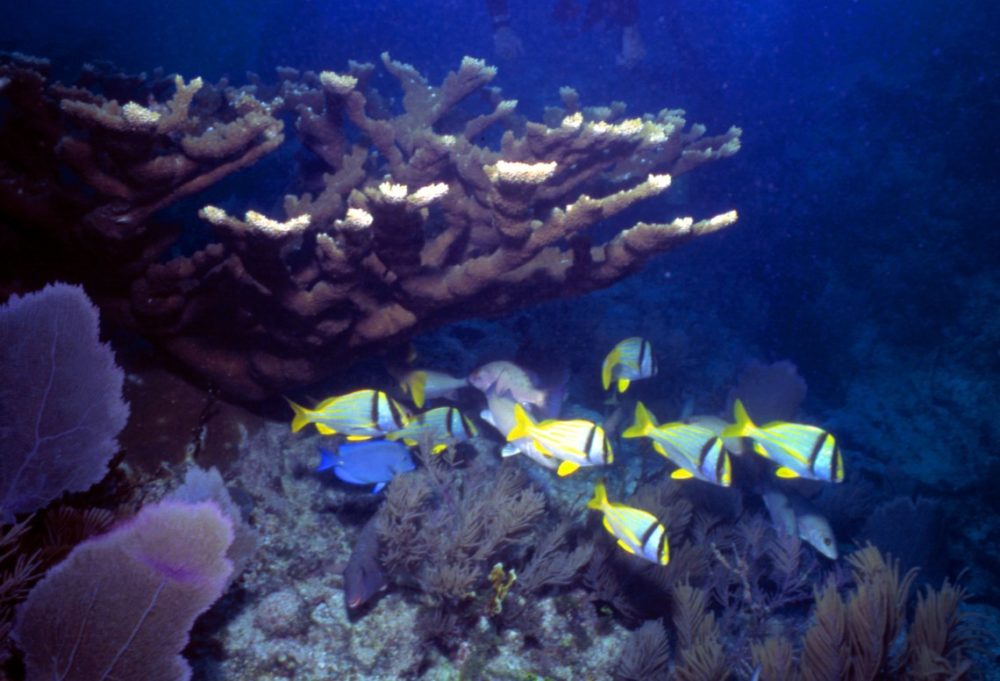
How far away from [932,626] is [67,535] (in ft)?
16.0

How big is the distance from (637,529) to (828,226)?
9991 mm

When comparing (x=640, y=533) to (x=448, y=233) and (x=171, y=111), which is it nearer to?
(x=448, y=233)

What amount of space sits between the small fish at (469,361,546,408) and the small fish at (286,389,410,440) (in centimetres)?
123

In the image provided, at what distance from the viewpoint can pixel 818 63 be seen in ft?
43.0

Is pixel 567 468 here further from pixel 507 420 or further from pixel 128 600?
pixel 128 600

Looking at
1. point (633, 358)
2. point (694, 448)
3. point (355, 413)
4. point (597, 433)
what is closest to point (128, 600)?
point (355, 413)

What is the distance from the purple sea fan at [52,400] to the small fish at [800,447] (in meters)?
4.08

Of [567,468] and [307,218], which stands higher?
[307,218]

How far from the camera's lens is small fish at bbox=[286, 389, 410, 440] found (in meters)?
3.53

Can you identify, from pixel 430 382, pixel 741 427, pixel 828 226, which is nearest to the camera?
pixel 741 427

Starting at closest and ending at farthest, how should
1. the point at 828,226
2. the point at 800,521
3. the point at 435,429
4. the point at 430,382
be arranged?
1. the point at 435,429
2. the point at 430,382
3. the point at 800,521
4. the point at 828,226

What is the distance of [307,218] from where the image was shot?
315cm

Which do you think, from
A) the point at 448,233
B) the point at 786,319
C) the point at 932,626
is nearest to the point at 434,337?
the point at 448,233

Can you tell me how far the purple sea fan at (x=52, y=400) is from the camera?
2.55 meters
